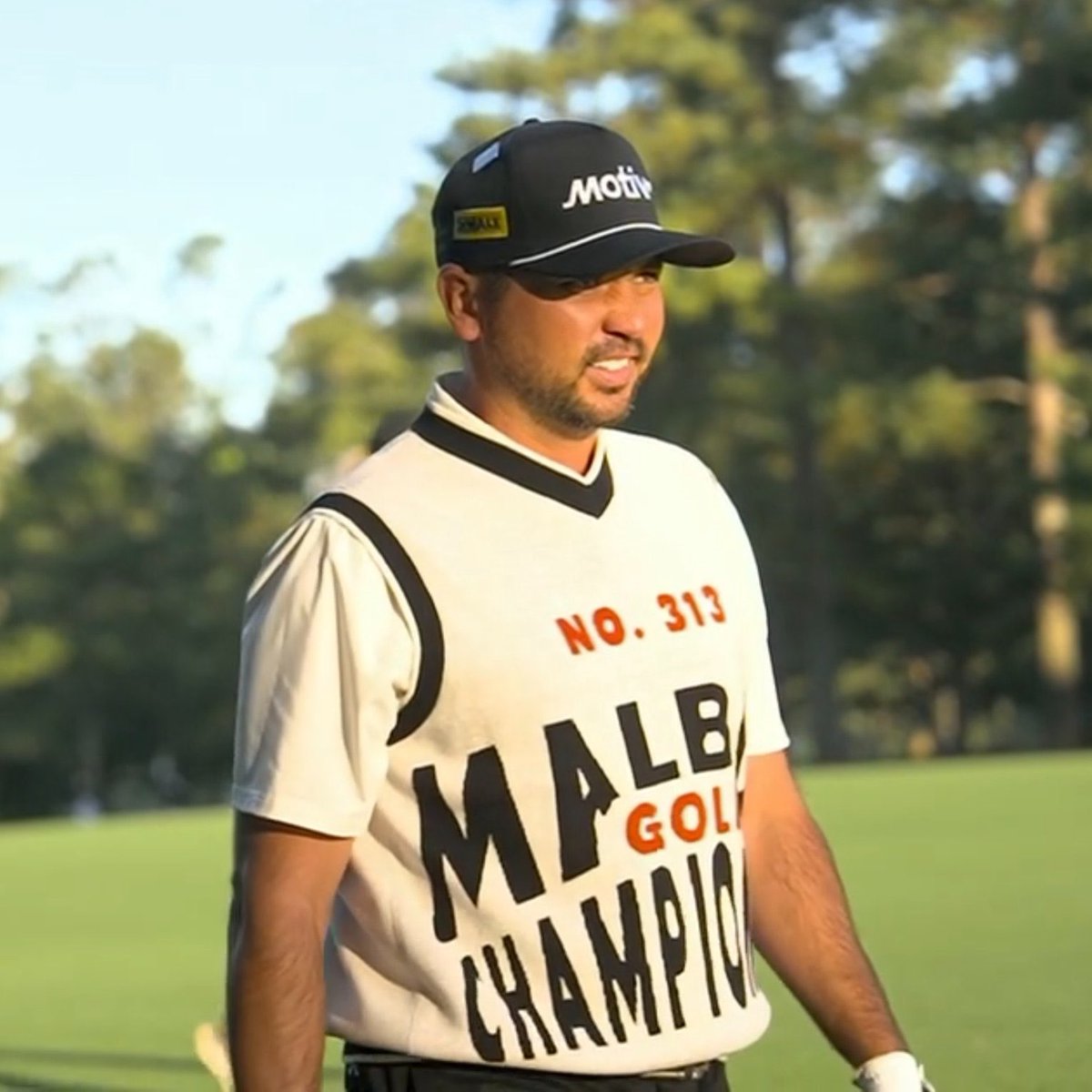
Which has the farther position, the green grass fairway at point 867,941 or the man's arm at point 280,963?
the green grass fairway at point 867,941

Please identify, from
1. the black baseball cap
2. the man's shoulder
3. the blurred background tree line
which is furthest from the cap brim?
the blurred background tree line

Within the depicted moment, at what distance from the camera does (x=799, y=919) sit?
3.56 metres

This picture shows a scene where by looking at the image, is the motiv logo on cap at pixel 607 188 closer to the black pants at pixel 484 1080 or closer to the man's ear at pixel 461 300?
the man's ear at pixel 461 300

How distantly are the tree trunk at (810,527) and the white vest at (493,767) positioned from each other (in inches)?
1608

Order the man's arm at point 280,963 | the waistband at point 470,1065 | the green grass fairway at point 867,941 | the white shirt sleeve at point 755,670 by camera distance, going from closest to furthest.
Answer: the man's arm at point 280,963, the waistband at point 470,1065, the white shirt sleeve at point 755,670, the green grass fairway at point 867,941

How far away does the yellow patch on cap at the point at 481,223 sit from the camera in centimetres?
325

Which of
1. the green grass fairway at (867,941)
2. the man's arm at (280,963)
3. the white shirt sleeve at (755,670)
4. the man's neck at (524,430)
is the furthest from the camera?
the green grass fairway at (867,941)

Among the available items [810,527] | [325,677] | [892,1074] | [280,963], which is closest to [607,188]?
[325,677]

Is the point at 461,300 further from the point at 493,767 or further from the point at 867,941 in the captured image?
the point at 867,941

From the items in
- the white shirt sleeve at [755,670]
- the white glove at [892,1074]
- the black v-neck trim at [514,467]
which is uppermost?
the black v-neck trim at [514,467]

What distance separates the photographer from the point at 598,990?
3.20 m

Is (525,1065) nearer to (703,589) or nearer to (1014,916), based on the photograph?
(703,589)

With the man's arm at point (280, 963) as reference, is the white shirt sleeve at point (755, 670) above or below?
above

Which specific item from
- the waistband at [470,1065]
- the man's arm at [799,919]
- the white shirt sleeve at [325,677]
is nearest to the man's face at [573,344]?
the white shirt sleeve at [325,677]
